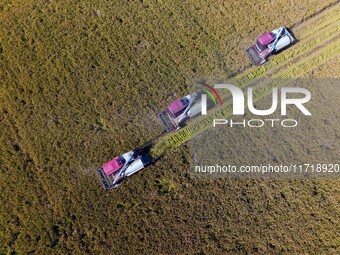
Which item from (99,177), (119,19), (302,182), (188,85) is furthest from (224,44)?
(99,177)

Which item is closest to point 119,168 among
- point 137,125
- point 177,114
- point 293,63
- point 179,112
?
point 137,125

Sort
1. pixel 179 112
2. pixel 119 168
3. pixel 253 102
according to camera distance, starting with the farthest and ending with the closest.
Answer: pixel 253 102 < pixel 179 112 < pixel 119 168

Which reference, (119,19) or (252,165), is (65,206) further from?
(119,19)

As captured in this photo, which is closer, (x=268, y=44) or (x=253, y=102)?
(x=253, y=102)

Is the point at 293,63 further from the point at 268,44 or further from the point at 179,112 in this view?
the point at 179,112

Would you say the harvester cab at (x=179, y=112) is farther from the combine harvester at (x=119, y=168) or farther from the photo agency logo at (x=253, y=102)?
the combine harvester at (x=119, y=168)
